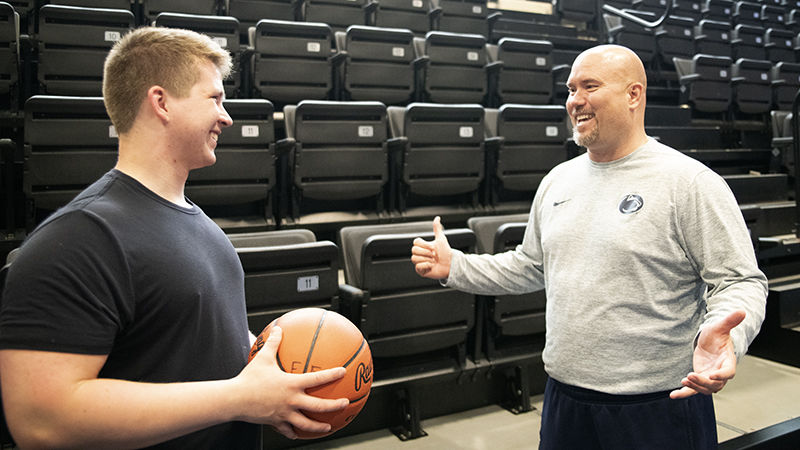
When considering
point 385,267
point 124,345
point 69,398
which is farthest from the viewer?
point 385,267

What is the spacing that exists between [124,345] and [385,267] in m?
1.32

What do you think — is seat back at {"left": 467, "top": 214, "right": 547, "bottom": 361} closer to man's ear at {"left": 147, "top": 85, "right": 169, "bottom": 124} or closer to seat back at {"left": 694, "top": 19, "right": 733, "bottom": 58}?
man's ear at {"left": 147, "top": 85, "right": 169, "bottom": 124}

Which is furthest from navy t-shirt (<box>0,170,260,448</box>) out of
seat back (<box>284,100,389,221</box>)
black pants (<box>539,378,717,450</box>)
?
seat back (<box>284,100,389,221</box>)

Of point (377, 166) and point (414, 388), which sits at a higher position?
point (377, 166)

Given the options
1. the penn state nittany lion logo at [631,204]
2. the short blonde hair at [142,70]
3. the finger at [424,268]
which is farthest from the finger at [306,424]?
the penn state nittany lion logo at [631,204]

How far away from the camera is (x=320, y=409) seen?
2.72 feet

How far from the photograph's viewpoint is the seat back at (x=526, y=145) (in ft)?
10.6

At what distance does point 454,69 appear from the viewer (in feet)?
12.6

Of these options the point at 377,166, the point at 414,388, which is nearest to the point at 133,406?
the point at 414,388

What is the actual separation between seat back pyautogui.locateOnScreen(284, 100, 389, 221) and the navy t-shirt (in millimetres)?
1815

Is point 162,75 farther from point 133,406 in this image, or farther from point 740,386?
point 740,386

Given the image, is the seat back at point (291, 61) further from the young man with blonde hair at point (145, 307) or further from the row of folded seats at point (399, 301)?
the young man with blonde hair at point (145, 307)

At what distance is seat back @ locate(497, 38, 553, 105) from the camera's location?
4.02 meters

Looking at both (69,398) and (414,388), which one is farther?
(414,388)
